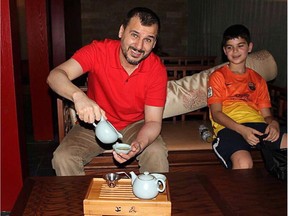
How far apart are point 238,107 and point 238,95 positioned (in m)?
0.09

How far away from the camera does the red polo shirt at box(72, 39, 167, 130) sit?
2193 mm

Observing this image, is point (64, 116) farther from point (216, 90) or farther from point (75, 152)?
point (216, 90)

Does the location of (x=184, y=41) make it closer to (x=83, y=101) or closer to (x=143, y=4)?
(x=143, y=4)

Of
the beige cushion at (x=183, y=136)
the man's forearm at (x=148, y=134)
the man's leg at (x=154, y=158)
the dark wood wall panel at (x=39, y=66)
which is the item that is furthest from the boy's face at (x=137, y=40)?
the dark wood wall panel at (x=39, y=66)

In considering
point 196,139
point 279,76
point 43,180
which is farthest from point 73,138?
point 279,76

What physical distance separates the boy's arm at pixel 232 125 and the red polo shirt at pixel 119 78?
407 millimetres

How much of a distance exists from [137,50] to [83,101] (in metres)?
0.59

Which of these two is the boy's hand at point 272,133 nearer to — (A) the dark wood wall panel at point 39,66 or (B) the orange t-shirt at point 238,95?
(B) the orange t-shirt at point 238,95

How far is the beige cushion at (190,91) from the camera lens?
9.21 ft

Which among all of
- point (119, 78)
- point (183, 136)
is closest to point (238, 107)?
point (183, 136)

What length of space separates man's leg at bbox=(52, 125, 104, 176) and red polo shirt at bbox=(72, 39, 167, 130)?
28cm

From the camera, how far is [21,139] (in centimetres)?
242

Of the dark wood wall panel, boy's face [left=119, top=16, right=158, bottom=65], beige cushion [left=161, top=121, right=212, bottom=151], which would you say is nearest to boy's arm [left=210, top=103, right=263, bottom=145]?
beige cushion [left=161, top=121, right=212, bottom=151]

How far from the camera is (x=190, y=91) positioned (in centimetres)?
281
